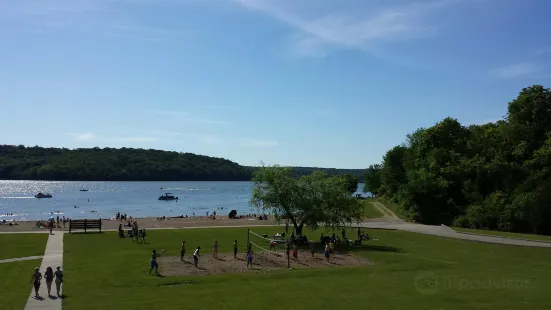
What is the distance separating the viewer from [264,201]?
4756 centimetres

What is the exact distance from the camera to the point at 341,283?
27000mm

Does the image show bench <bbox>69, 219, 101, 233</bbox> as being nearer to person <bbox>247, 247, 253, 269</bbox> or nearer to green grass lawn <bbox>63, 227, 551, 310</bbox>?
green grass lawn <bbox>63, 227, 551, 310</bbox>

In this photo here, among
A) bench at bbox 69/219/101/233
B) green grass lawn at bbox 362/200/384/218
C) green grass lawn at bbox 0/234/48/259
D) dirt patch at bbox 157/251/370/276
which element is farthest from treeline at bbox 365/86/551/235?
green grass lawn at bbox 0/234/48/259

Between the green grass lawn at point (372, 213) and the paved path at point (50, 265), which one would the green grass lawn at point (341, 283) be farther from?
the green grass lawn at point (372, 213)

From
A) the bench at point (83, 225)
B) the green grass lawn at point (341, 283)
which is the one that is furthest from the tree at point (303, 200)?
the bench at point (83, 225)

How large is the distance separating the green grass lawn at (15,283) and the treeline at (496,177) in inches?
2167

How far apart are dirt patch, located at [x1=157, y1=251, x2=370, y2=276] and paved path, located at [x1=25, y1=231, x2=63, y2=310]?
23.4 feet

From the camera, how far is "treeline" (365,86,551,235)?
61281mm

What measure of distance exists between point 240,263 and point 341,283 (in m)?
10.0

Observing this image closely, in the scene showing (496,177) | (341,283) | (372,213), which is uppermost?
(496,177)

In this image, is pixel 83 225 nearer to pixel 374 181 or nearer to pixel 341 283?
pixel 341 283

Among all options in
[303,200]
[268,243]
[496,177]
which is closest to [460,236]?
[303,200]

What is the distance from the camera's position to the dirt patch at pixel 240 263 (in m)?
31.7

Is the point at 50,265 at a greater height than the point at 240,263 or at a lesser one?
greater
